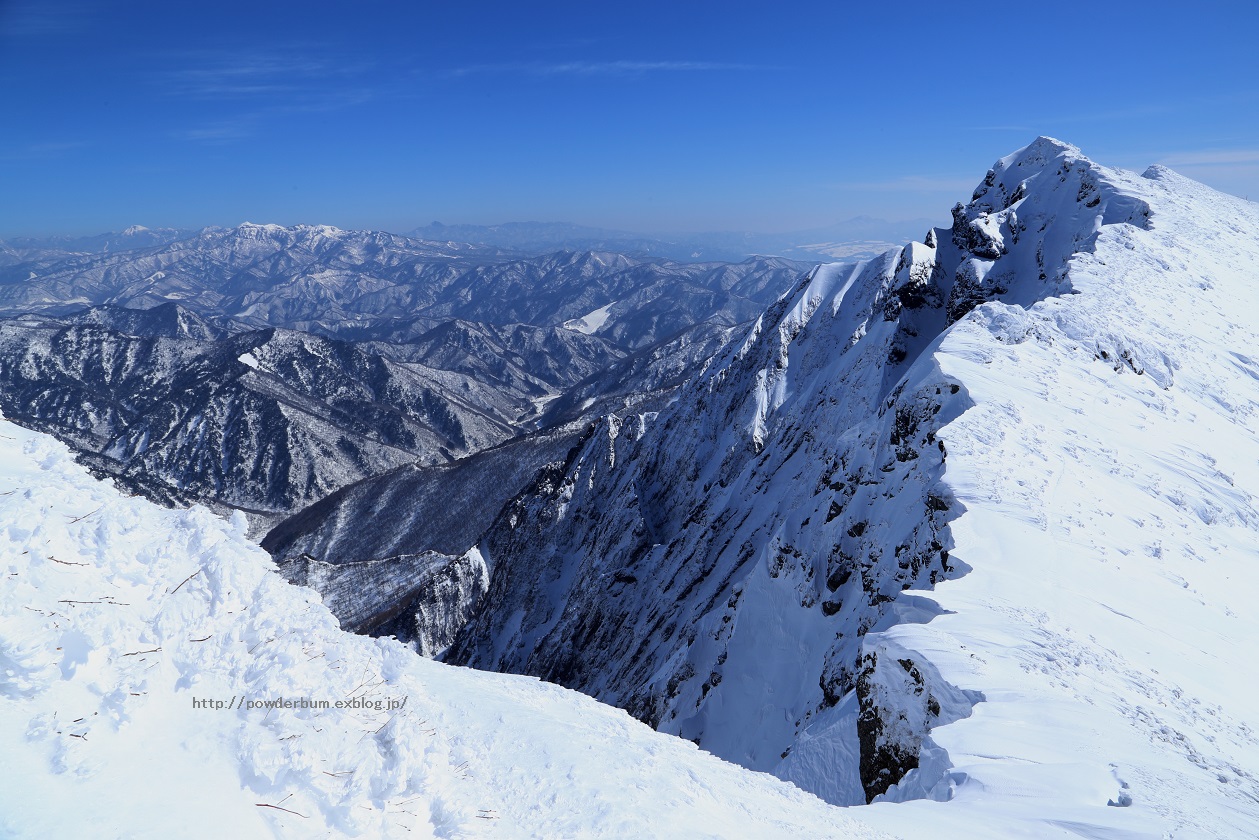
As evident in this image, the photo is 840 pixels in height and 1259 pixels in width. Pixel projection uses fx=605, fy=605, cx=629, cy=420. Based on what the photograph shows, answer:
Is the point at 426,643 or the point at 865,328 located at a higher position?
the point at 865,328

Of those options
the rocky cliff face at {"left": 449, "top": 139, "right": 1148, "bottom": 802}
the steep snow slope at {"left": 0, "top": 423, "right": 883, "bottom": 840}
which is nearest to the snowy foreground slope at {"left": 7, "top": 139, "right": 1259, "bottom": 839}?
the steep snow slope at {"left": 0, "top": 423, "right": 883, "bottom": 840}

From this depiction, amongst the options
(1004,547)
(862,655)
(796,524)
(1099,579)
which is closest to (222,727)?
(862,655)

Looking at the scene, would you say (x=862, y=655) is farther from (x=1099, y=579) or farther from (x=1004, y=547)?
(x=1099, y=579)

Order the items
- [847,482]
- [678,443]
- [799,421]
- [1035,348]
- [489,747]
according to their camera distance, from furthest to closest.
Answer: [678,443] → [799,421] → [847,482] → [1035,348] → [489,747]

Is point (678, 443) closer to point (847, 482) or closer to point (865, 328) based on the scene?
point (865, 328)

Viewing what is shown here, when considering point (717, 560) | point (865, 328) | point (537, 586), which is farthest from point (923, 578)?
point (537, 586)

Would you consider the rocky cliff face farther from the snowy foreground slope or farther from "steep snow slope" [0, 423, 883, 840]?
"steep snow slope" [0, 423, 883, 840]
